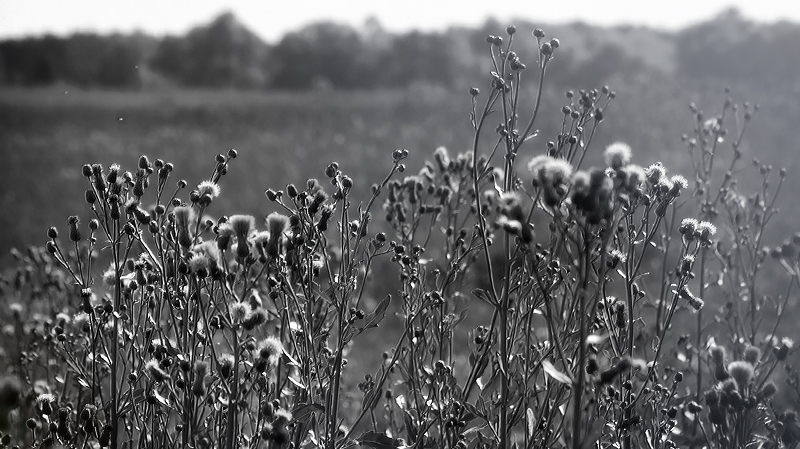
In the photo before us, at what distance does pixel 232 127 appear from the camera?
44.4 ft

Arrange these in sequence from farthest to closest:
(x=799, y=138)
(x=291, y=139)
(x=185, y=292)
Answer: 1. (x=291, y=139)
2. (x=799, y=138)
3. (x=185, y=292)

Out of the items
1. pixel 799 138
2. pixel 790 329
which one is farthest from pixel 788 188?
pixel 790 329

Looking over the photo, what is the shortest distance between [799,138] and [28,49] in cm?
1237

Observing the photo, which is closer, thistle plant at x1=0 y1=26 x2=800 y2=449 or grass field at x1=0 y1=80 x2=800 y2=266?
thistle plant at x1=0 y1=26 x2=800 y2=449

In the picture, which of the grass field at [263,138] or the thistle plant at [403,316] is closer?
the thistle plant at [403,316]

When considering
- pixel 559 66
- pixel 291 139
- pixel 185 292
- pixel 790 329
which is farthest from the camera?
pixel 559 66

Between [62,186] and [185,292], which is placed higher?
[185,292]

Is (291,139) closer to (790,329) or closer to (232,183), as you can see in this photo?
(232,183)

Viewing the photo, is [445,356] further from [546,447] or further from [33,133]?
[33,133]

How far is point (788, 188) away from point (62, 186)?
9857 mm

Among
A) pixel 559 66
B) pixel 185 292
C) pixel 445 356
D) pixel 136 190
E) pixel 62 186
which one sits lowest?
pixel 62 186

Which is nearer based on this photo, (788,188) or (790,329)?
(790,329)

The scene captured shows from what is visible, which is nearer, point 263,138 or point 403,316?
point 403,316

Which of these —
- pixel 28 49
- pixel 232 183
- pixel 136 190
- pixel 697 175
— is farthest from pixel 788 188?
pixel 28 49
